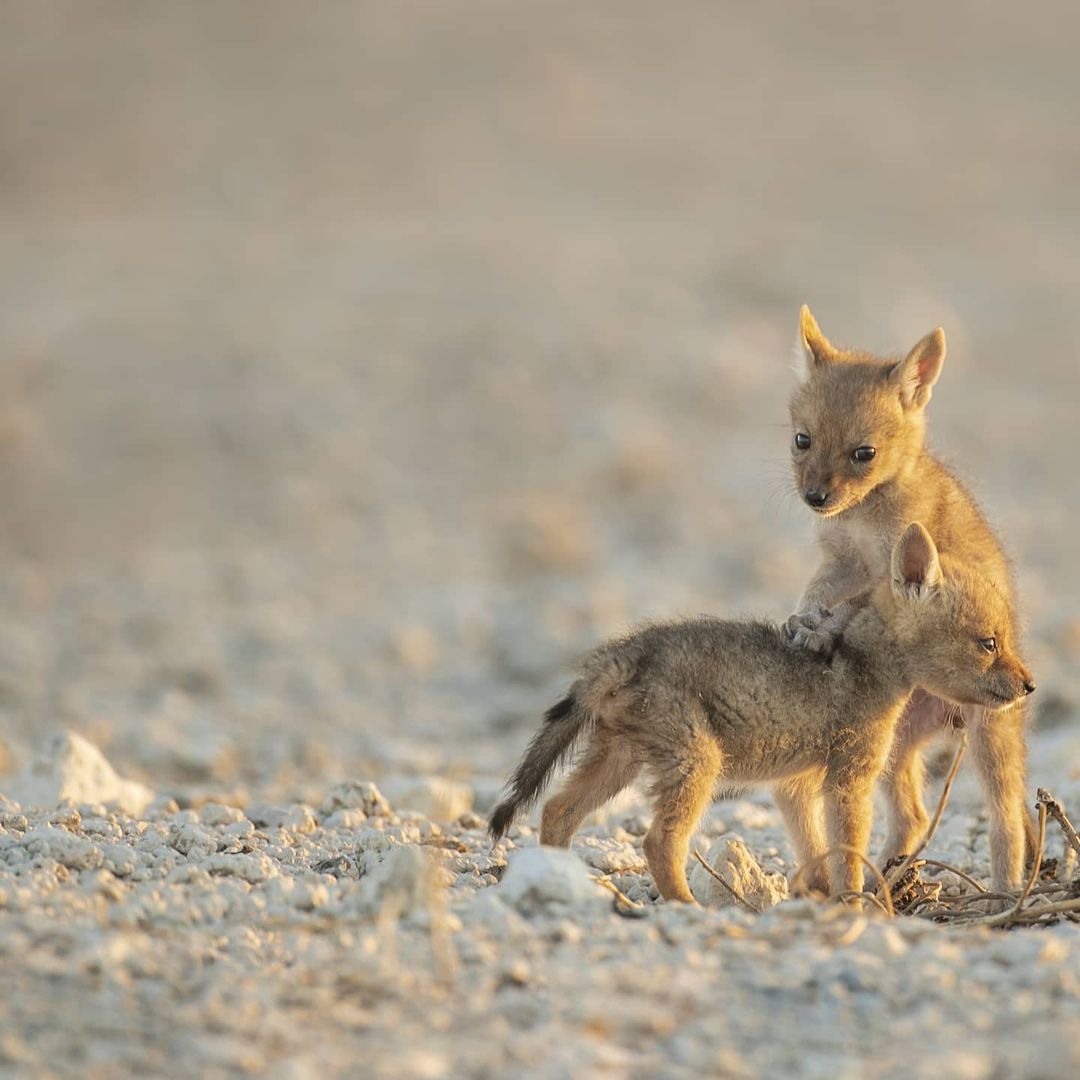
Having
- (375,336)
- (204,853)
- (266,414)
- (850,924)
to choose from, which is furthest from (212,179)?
(850,924)

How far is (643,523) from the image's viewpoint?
48.4 feet

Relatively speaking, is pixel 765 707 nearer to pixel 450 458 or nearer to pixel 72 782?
pixel 72 782

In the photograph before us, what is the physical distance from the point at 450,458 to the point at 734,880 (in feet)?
33.8

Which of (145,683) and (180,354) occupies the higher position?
(180,354)

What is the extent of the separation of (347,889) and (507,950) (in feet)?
2.29

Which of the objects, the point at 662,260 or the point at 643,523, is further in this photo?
the point at 662,260

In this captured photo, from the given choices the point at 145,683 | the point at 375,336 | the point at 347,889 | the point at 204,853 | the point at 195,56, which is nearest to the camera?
the point at 347,889

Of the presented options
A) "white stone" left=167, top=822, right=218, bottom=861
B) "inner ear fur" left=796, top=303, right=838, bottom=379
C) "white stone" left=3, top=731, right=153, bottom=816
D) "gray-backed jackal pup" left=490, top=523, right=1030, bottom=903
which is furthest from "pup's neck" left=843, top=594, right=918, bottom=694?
"white stone" left=3, top=731, right=153, bottom=816

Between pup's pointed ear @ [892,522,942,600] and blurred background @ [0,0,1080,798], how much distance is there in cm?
242

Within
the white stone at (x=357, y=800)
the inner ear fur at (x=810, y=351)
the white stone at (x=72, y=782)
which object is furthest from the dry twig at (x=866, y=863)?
the white stone at (x=72, y=782)

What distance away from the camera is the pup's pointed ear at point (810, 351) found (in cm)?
761

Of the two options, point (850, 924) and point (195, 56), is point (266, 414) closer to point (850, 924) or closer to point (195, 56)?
point (850, 924)

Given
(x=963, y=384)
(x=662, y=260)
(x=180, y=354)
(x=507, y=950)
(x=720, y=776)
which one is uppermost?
(x=662, y=260)

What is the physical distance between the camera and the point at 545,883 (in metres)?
4.79
